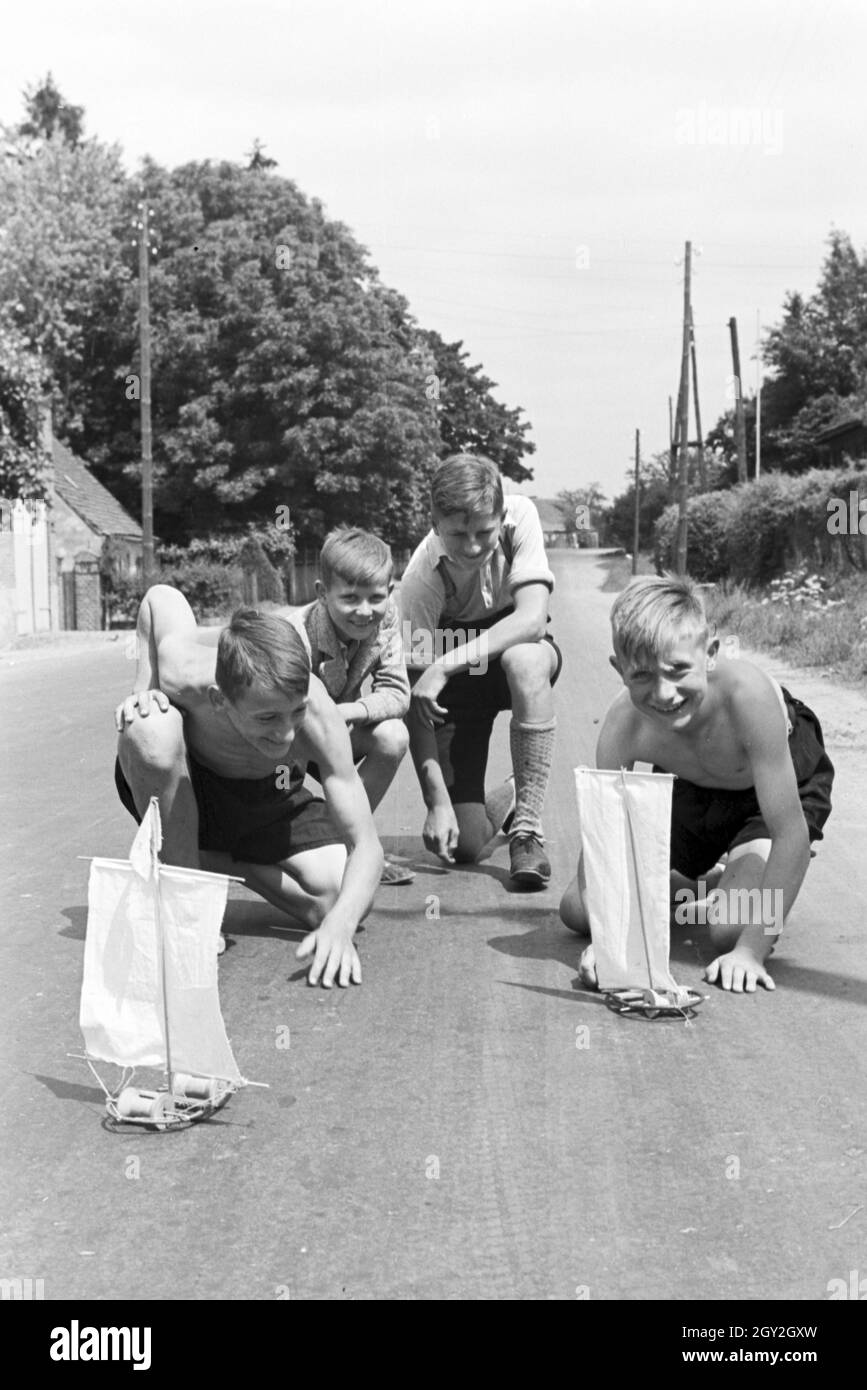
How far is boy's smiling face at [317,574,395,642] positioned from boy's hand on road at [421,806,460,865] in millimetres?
1007

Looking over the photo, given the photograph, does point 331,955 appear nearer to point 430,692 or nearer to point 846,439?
point 430,692

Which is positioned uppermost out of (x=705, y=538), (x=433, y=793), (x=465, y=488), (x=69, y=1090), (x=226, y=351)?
(x=226, y=351)

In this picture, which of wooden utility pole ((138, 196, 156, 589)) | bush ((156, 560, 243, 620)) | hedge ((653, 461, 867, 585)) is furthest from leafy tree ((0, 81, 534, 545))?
hedge ((653, 461, 867, 585))

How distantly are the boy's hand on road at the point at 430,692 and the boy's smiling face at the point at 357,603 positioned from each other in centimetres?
61

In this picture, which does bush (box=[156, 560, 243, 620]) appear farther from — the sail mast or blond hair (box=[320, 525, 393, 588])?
the sail mast

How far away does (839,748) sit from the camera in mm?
10758

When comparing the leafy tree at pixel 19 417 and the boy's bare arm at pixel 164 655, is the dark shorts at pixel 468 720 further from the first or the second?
the leafy tree at pixel 19 417

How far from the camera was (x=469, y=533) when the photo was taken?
6.51m

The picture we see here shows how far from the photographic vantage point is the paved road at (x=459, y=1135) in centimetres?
299

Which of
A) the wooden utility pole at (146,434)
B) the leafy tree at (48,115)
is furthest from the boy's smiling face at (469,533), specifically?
the leafy tree at (48,115)

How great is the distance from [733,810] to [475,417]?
280ft

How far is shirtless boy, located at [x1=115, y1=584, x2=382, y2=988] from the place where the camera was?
15.6 feet

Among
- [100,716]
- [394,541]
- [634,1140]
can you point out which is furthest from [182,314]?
[634,1140]

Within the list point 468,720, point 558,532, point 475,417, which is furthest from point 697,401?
point 558,532
